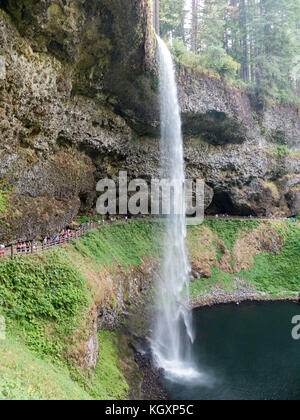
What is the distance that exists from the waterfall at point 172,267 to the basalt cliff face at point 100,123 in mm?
1265

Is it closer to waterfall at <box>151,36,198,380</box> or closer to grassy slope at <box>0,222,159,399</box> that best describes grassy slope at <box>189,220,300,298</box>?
waterfall at <box>151,36,198,380</box>

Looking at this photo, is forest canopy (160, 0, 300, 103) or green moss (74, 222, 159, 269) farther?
forest canopy (160, 0, 300, 103)

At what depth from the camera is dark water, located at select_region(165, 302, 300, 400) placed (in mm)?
15312

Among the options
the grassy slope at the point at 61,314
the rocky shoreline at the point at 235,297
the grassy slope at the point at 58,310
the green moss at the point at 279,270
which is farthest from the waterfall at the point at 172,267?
the green moss at the point at 279,270

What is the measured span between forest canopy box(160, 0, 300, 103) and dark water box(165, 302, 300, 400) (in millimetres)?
27074

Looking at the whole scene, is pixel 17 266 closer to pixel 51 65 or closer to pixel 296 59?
pixel 51 65

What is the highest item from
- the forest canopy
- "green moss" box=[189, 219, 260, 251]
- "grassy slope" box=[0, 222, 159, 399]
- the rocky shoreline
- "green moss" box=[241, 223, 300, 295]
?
the forest canopy

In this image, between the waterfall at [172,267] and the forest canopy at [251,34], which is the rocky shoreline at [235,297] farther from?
the forest canopy at [251,34]

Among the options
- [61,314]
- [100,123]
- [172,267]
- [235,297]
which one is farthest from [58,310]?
[235,297]

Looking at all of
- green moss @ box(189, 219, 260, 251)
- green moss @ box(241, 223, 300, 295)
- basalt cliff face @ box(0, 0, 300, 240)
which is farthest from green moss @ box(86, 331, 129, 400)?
green moss @ box(189, 219, 260, 251)

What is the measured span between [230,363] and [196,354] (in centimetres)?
216

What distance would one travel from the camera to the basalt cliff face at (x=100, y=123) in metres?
16.8

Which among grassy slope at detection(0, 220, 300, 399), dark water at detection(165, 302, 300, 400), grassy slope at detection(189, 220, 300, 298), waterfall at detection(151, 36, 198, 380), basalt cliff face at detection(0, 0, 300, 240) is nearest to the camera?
grassy slope at detection(0, 220, 300, 399)
